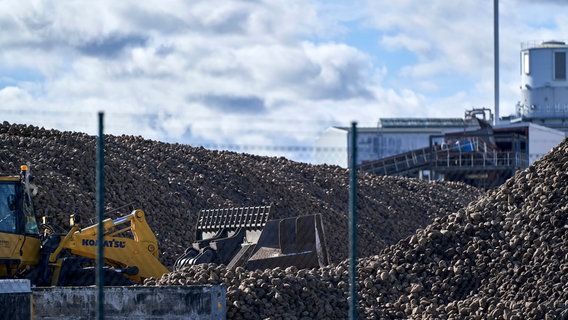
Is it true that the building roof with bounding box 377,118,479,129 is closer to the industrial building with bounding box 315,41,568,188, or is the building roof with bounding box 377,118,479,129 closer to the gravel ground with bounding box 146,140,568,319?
the industrial building with bounding box 315,41,568,188

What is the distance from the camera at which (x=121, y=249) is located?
16125mm

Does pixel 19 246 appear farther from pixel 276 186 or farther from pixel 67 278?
pixel 276 186

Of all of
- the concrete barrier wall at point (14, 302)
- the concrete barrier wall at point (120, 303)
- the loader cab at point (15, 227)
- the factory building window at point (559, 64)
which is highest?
the factory building window at point (559, 64)

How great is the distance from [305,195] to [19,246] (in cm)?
1391

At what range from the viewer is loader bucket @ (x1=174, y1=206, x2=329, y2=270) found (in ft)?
55.3

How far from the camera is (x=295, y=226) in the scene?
1681cm

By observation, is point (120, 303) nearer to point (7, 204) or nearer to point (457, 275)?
point (7, 204)

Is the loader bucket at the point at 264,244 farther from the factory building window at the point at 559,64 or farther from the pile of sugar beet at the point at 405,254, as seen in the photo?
the factory building window at the point at 559,64

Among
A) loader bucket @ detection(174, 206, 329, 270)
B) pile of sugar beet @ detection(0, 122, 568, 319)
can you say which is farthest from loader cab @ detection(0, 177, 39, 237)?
loader bucket @ detection(174, 206, 329, 270)

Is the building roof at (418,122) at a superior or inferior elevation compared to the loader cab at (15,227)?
superior

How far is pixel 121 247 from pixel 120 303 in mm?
3436

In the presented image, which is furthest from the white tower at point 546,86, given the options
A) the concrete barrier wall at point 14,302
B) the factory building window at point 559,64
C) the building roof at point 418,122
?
the concrete barrier wall at point 14,302

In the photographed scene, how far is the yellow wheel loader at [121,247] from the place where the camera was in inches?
596

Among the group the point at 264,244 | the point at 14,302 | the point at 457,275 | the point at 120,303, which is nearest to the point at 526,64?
the point at 264,244
